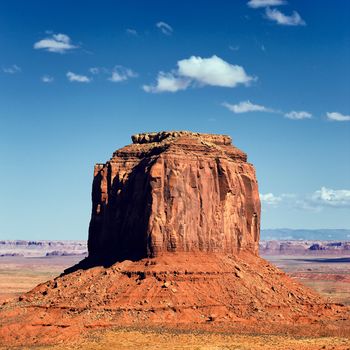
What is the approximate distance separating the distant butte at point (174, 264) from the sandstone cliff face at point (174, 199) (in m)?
0.14

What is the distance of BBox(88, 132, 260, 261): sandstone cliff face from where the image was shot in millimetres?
100125

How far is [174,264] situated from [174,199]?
830 centimetres

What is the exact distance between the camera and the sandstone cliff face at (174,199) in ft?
328

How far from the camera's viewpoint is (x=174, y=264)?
97688mm

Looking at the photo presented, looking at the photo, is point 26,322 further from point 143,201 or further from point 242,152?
point 242,152

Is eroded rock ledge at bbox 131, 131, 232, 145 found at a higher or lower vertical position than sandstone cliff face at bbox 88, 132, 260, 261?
higher

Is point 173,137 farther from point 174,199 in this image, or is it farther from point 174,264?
point 174,264

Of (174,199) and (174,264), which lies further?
(174,199)

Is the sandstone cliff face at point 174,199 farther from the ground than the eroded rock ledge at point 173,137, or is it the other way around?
the eroded rock ledge at point 173,137

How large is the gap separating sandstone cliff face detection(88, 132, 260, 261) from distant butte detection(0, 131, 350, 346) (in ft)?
0.45

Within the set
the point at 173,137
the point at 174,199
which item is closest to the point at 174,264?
the point at 174,199

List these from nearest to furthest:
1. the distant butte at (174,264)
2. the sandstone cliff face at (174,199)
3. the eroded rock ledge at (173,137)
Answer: the distant butte at (174,264)
the sandstone cliff face at (174,199)
the eroded rock ledge at (173,137)

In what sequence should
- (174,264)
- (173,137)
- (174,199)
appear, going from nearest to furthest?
1. (174,264)
2. (174,199)
3. (173,137)

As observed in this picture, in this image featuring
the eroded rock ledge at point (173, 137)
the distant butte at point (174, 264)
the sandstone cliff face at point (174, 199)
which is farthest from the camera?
the eroded rock ledge at point (173, 137)
